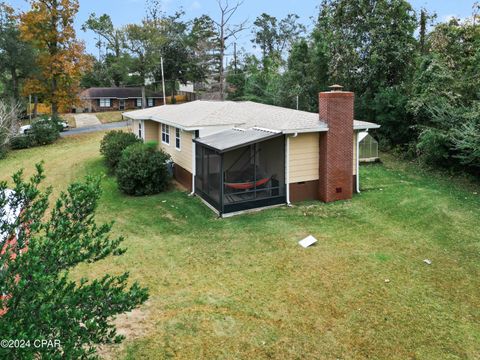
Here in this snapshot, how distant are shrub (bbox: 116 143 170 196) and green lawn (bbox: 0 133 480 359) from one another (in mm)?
653

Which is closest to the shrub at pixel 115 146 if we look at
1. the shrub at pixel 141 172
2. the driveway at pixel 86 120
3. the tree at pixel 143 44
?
the shrub at pixel 141 172

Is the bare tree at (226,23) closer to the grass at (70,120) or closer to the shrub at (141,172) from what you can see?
the grass at (70,120)

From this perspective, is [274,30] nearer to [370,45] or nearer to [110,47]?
[110,47]

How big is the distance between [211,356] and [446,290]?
545cm

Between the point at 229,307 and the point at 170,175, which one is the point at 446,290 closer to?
the point at 229,307

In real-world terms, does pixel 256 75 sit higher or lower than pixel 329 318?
higher

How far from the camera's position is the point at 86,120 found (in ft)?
149

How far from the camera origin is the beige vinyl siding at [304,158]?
1438cm

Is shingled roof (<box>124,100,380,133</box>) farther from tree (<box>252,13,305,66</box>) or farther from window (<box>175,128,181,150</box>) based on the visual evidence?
tree (<box>252,13,305,66</box>)

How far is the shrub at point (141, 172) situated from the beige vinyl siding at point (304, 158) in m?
5.36

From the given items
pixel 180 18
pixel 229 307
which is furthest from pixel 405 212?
pixel 180 18

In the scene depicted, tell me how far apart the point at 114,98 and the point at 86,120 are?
10285 millimetres

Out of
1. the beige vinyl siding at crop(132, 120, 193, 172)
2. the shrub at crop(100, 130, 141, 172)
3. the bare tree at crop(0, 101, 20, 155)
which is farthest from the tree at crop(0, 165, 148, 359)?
the bare tree at crop(0, 101, 20, 155)

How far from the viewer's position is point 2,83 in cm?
4006
